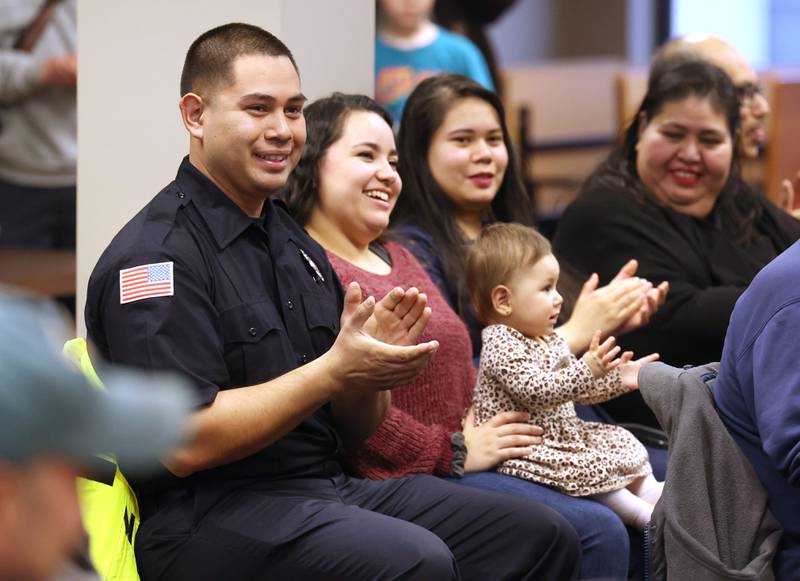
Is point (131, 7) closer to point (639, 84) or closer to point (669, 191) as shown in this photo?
point (669, 191)

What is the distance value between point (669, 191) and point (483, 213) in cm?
56

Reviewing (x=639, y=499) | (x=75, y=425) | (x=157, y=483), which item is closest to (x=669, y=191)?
(x=639, y=499)

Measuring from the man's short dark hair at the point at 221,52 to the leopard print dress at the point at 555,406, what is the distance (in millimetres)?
770

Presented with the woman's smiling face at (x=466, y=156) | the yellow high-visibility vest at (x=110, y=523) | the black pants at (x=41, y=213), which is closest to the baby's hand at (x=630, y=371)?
the woman's smiling face at (x=466, y=156)

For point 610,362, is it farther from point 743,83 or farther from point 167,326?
point 743,83

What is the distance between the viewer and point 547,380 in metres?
2.60

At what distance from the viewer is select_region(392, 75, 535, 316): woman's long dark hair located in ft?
10.3

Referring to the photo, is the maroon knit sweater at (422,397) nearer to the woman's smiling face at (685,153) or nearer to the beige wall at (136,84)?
the beige wall at (136,84)

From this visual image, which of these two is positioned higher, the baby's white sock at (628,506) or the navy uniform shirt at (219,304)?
the navy uniform shirt at (219,304)

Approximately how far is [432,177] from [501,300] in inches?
22.0

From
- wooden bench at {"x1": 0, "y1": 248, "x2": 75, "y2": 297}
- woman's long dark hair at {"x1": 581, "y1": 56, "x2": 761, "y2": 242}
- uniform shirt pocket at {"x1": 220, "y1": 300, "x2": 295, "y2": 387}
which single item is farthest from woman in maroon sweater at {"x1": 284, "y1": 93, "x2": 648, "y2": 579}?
wooden bench at {"x1": 0, "y1": 248, "x2": 75, "y2": 297}

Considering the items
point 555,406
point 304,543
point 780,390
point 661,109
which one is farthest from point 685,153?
point 304,543

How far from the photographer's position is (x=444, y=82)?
127 inches

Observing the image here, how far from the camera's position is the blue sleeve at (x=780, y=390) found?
2.01 metres
